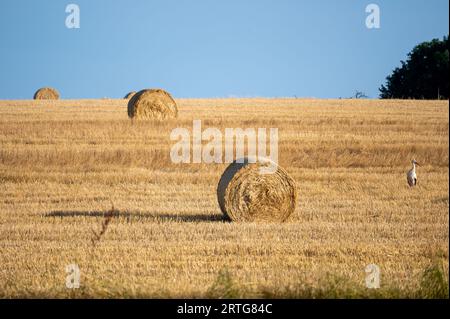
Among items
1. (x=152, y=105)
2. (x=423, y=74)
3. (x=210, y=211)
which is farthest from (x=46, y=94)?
(x=210, y=211)

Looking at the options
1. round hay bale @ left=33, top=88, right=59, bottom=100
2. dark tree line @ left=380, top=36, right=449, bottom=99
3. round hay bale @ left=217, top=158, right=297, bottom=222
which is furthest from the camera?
dark tree line @ left=380, top=36, right=449, bottom=99

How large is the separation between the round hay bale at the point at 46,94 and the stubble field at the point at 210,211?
10888 millimetres

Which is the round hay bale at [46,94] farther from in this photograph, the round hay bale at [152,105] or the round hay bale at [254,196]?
the round hay bale at [254,196]

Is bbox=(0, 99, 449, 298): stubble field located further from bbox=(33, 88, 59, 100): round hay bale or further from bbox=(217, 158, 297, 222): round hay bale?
bbox=(33, 88, 59, 100): round hay bale

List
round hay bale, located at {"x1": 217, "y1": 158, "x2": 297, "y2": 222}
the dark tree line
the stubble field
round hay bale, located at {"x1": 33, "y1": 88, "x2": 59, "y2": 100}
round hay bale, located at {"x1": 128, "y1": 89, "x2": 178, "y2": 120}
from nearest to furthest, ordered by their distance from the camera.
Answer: the stubble field → round hay bale, located at {"x1": 217, "y1": 158, "x2": 297, "y2": 222} → round hay bale, located at {"x1": 128, "y1": 89, "x2": 178, "y2": 120} → round hay bale, located at {"x1": 33, "y1": 88, "x2": 59, "y2": 100} → the dark tree line

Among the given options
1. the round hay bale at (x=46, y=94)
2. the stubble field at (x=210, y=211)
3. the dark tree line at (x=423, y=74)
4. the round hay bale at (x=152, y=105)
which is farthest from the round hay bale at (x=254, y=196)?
the dark tree line at (x=423, y=74)

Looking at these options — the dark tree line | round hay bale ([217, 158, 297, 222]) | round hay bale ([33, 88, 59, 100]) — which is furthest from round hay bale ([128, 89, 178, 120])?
the dark tree line

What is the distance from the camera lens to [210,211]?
13.2 meters

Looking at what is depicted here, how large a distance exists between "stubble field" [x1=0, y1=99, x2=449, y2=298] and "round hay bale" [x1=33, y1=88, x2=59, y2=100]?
1089 centimetres

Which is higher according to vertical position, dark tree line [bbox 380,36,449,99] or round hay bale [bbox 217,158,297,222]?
dark tree line [bbox 380,36,449,99]

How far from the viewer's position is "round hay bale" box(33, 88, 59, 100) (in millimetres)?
37812

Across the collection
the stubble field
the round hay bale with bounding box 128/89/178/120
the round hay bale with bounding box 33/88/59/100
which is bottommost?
the stubble field

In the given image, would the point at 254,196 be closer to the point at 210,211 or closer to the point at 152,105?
the point at 210,211

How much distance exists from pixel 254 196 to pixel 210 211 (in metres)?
0.94
